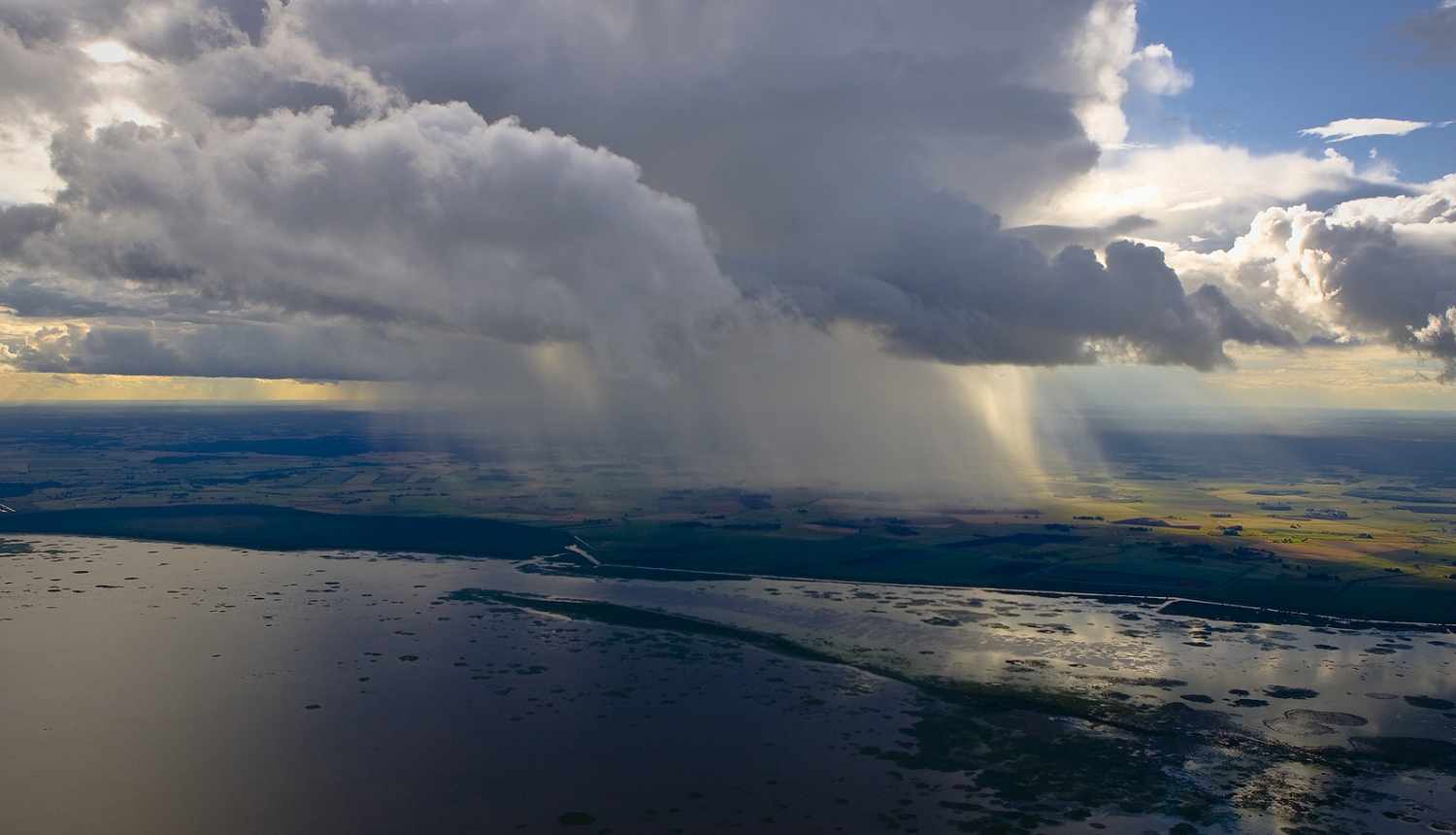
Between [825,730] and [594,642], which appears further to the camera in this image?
[594,642]

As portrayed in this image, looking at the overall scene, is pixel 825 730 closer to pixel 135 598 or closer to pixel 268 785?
pixel 268 785

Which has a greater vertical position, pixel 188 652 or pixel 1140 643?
pixel 1140 643

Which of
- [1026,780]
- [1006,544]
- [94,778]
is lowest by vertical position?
[94,778]

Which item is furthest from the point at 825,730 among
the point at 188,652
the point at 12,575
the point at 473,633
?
the point at 12,575

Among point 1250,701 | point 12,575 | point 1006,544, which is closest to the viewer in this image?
point 1250,701

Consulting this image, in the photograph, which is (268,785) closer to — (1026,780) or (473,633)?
(473,633)

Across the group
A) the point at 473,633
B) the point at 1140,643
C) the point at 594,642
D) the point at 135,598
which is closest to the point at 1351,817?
the point at 1140,643

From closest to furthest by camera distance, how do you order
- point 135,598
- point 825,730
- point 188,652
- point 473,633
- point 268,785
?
point 268,785, point 825,730, point 188,652, point 473,633, point 135,598
